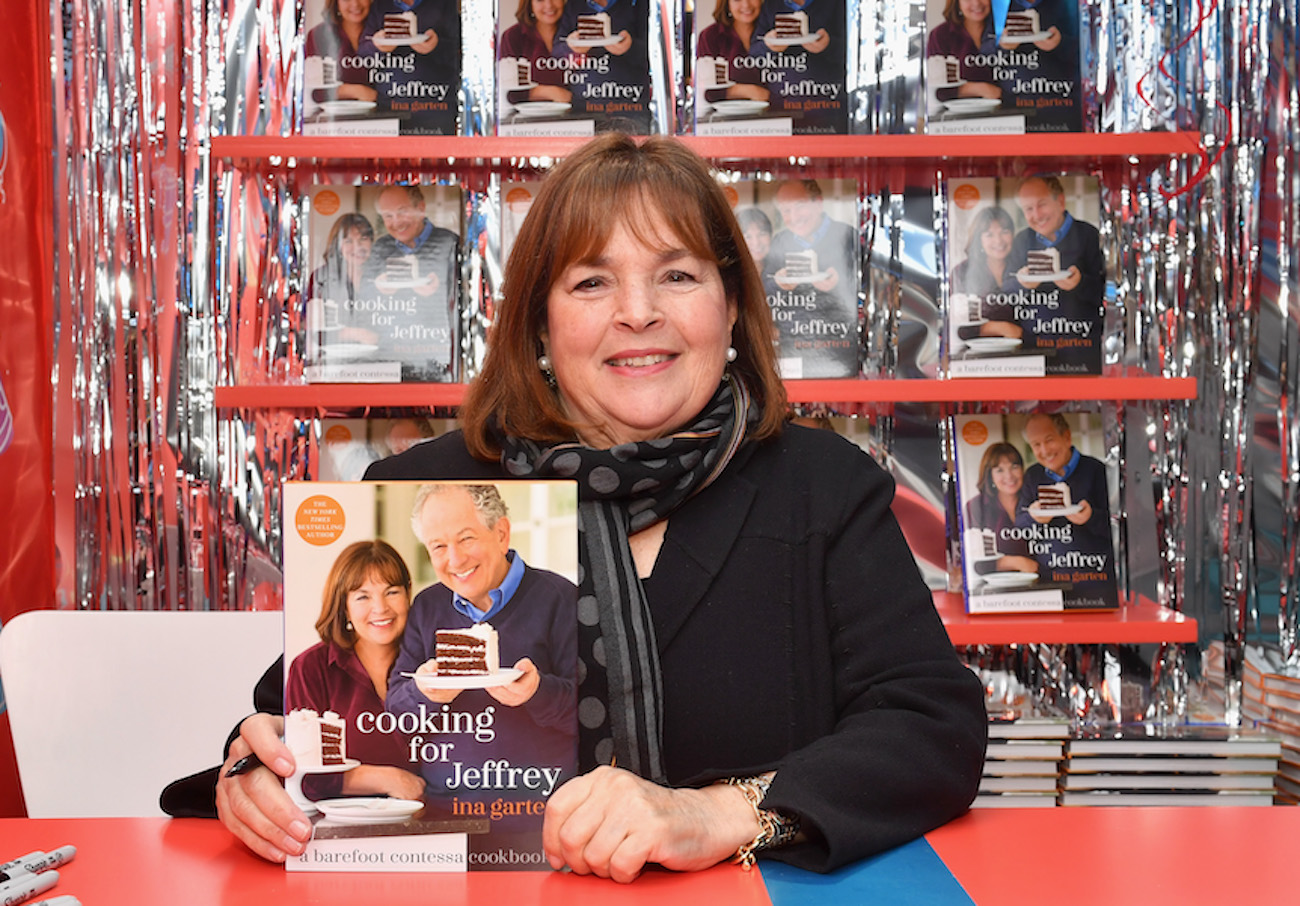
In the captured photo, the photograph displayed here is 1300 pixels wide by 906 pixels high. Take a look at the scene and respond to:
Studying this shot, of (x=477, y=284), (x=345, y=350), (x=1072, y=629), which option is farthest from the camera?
(x=477, y=284)

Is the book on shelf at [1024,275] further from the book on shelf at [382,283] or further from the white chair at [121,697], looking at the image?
the white chair at [121,697]

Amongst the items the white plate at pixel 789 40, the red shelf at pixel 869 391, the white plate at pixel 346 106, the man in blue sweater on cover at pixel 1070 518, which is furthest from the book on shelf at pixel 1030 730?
the white plate at pixel 346 106

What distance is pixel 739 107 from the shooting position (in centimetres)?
230

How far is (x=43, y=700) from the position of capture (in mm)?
1718

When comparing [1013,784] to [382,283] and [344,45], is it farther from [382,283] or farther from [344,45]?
[344,45]

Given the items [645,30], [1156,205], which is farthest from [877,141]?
[1156,205]

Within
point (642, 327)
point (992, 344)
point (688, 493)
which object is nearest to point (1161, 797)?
point (992, 344)

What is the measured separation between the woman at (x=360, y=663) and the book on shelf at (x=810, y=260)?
58.9 inches

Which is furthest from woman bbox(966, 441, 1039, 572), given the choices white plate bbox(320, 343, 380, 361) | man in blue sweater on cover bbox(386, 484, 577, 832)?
man in blue sweater on cover bbox(386, 484, 577, 832)

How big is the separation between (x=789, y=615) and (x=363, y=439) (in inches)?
50.7

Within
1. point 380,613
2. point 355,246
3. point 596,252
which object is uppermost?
point 355,246

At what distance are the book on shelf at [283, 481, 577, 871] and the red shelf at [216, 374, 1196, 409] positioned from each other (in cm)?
119

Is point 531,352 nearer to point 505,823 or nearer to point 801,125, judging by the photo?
point 505,823

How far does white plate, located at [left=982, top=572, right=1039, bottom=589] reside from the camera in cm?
230
